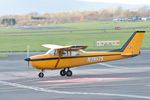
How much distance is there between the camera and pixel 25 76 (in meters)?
33.2

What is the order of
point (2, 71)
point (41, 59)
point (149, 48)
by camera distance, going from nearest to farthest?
1. point (41, 59)
2. point (2, 71)
3. point (149, 48)

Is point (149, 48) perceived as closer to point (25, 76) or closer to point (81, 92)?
point (25, 76)

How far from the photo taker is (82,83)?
94.4 ft

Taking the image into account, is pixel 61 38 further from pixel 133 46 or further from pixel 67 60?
pixel 67 60

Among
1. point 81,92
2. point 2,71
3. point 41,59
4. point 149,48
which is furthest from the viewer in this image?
point 149,48

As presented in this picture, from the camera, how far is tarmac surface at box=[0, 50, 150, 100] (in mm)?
23953

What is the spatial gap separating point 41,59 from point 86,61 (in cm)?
290

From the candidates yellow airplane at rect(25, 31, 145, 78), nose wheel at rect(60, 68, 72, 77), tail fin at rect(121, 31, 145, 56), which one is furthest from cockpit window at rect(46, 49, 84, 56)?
tail fin at rect(121, 31, 145, 56)

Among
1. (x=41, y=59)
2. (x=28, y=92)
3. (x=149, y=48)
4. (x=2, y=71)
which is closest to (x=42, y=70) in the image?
(x=41, y=59)

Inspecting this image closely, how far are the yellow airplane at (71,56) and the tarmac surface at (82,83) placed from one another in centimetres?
70

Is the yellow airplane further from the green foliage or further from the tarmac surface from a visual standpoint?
the green foliage

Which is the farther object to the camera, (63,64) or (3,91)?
(63,64)

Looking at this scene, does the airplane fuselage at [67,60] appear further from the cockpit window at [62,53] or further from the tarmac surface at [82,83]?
the tarmac surface at [82,83]

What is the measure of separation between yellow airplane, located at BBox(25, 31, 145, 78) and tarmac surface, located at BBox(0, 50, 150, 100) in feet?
2.30
